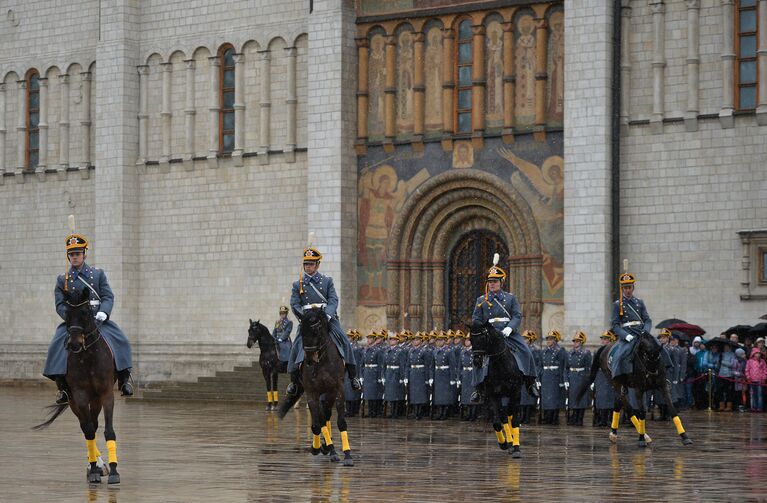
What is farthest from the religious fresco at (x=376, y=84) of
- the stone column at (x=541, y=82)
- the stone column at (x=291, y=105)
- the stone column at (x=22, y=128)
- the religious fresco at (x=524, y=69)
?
the stone column at (x=22, y=128)

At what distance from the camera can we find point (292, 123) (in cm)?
3741

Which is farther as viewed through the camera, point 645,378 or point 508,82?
point 508,82

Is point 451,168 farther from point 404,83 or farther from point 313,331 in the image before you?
point 313,331

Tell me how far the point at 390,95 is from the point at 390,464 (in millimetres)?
19655

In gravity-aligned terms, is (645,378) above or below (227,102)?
below

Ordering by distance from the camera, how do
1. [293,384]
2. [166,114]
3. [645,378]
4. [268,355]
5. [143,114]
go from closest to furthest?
1. [293,384]
2. [645,378]
3. [268,355]
4. [166,114]
5. [143,114]

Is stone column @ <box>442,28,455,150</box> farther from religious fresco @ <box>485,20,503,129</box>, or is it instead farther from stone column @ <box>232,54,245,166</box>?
stone column @ <box>232,54,245,166</box>

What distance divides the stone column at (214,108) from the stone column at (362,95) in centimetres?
469

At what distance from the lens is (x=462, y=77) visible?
115 feet

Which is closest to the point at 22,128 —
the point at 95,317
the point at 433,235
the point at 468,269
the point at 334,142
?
the point at 334,142

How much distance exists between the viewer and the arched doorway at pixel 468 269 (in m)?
35.2

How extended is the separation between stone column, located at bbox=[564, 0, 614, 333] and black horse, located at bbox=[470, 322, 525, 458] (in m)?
13.2

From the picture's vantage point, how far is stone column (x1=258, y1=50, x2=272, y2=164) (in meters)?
37.9

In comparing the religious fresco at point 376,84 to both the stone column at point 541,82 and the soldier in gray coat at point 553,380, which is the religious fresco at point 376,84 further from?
the soldier in gray coat at point 553,380
